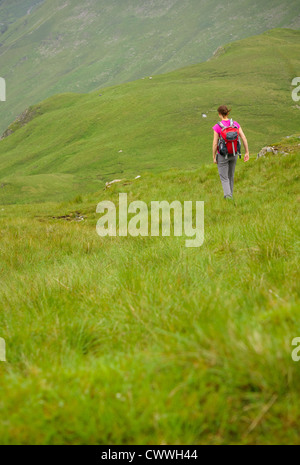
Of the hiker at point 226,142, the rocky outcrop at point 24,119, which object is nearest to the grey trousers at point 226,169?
the hiker at point 226,142

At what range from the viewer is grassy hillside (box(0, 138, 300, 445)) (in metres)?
1.49

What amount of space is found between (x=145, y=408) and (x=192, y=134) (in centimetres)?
8731

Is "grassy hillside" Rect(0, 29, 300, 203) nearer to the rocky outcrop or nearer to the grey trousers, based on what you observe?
the rocky outcrop

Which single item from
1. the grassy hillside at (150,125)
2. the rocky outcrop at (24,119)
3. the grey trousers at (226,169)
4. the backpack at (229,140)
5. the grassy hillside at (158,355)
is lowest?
the grassy hillside at (158,355)

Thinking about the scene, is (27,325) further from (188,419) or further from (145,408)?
(188,419)

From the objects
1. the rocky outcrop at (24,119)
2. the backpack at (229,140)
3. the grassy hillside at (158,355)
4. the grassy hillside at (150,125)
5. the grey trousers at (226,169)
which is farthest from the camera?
the rocky outcrop at (24,119)

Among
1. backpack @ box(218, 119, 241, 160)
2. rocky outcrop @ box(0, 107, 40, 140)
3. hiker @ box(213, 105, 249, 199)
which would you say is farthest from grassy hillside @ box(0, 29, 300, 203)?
backpack @ box(218, 119, 241, 160)

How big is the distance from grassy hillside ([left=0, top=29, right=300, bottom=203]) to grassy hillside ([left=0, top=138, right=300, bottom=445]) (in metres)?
50.3

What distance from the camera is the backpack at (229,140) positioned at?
9360 millimetres

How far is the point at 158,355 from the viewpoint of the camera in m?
1.81

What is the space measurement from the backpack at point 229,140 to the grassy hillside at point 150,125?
45.2 metres

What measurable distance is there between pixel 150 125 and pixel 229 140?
3528 inches

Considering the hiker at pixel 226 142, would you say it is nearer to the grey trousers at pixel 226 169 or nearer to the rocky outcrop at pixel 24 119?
the grey trousers at pixel 226 169
